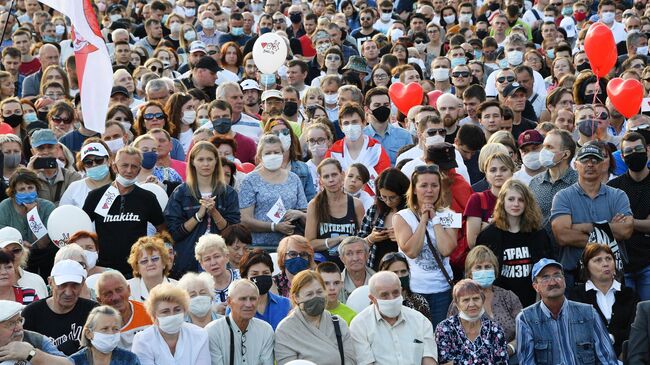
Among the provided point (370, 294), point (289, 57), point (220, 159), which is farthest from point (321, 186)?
point (289, 57)

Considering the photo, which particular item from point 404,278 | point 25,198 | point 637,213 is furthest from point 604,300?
point 25,198

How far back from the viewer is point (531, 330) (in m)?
11.5

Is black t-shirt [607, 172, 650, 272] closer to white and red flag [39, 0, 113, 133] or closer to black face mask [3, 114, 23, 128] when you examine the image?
white and red flag [39, 0, 113, 133]

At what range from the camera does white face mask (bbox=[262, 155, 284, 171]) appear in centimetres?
1366

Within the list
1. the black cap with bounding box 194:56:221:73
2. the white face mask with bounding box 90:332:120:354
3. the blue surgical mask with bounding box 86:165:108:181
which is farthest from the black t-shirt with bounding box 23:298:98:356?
the black cap with bounding box 194:56:221:73

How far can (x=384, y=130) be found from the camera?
15.8m

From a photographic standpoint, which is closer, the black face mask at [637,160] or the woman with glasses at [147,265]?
the woman with glasses at [147,265]

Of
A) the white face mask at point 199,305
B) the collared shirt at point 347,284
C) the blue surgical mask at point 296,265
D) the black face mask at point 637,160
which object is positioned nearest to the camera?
the white face mask at point 199,305

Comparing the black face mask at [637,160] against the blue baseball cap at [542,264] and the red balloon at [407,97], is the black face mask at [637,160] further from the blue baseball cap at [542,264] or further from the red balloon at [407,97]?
the red balloon at [407,97]

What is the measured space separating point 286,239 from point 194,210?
119 cm

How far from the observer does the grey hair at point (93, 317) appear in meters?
10.4

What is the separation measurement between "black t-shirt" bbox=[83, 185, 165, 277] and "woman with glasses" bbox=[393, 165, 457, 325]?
217 centimetres

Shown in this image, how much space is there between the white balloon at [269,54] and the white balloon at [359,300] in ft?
21.1

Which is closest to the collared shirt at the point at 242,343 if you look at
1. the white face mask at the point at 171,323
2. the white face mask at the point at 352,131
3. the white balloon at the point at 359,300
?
the white face mask at the point at 171,323
